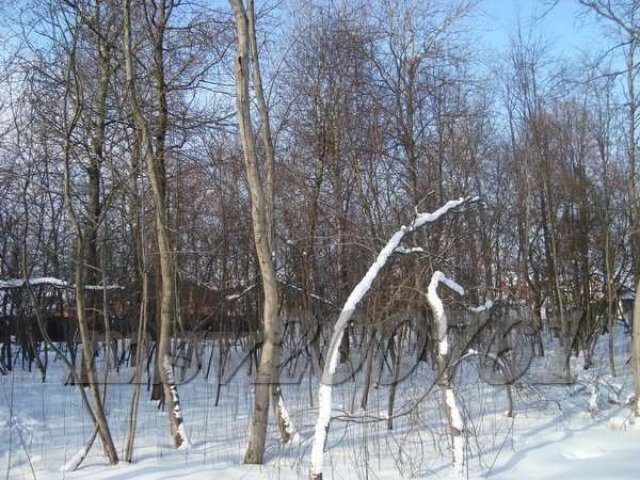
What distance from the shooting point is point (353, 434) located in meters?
7.48

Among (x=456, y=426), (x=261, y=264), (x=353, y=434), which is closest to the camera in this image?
(x=456, y=426)

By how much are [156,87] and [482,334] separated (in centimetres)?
654

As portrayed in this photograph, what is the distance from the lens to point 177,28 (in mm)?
9141

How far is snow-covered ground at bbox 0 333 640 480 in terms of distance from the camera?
19.3 ft

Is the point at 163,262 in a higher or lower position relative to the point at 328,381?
higher

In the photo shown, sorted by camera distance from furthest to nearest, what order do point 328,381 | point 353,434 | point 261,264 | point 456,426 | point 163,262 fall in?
1. point 353,434
2. point 163,262
3. point 261,264
4. point 456,426
5. point 328,381

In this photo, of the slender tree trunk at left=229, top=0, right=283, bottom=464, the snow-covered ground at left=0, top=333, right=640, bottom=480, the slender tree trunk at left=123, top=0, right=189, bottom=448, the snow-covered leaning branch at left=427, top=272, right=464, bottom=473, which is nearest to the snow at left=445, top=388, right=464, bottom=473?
the snow-covered leaning branch at left=427, top=272, right=464, bottom=473

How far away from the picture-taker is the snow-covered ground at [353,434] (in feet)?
19.3

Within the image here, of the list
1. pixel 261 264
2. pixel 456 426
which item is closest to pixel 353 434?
pixel 456 426

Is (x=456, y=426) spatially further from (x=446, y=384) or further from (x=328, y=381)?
(x=328, y=381)

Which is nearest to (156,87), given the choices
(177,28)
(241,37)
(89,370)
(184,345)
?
(177,28)

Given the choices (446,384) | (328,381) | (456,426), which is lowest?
(456,426)

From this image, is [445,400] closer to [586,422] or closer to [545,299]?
[586,422]

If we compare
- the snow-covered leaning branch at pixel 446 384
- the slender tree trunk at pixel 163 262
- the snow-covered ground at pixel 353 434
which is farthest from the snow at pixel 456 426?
the slender tree trunk at pixel 163 262
